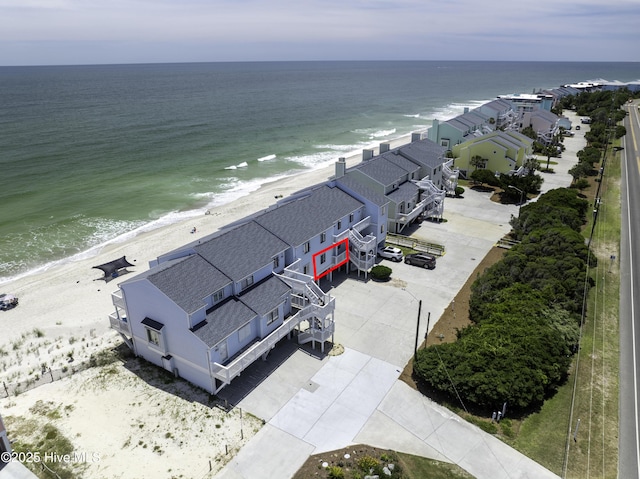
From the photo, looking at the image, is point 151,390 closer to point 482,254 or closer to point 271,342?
point 271,342

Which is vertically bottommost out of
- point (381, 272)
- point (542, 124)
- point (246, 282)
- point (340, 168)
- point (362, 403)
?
point (362, 403)

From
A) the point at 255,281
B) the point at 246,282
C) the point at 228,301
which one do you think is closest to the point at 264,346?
the point at 228,301

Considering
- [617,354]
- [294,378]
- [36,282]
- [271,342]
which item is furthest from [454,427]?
[36,282]

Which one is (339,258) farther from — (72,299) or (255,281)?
(72,299)

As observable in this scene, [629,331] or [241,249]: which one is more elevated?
[241,249]

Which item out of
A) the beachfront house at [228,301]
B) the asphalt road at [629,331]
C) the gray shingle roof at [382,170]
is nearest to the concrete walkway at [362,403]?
the beachfront house at [228,301]

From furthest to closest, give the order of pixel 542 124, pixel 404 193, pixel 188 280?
pixel 542 124 → pixel 404 193 → pixel 188 280
